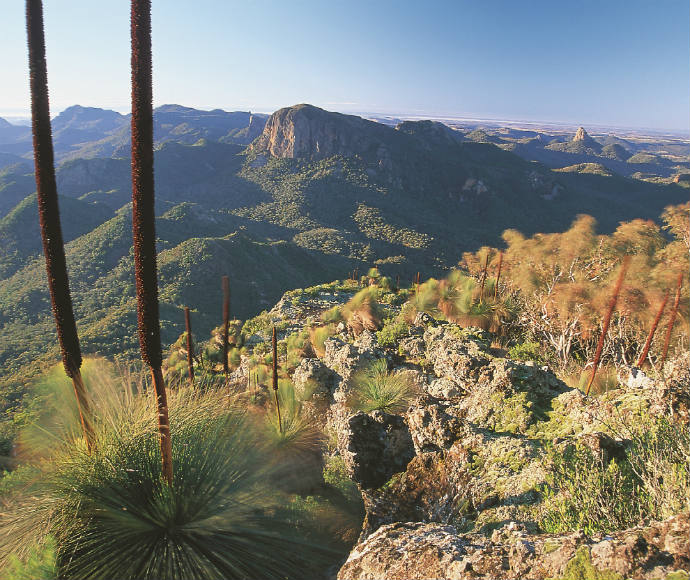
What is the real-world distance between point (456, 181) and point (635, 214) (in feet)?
157

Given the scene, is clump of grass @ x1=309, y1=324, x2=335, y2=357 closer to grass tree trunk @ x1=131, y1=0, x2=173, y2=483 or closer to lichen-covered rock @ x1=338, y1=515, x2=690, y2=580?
lichen-covered rock @ x1=338, y1=515, x2=690, y2=580

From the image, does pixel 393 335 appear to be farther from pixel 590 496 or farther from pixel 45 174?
pixel 45 174

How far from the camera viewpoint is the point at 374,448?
15.5 ft

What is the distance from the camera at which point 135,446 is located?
3.41 meters

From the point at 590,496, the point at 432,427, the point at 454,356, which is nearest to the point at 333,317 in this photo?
the point at 454,356

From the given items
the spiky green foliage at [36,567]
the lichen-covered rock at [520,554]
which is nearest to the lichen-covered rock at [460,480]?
the lichen-covered rock at [520,554]

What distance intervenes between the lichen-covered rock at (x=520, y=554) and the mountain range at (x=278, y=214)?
84.0ft

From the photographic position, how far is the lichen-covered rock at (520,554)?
1578mm

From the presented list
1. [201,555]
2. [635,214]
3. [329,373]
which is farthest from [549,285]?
[635,214]

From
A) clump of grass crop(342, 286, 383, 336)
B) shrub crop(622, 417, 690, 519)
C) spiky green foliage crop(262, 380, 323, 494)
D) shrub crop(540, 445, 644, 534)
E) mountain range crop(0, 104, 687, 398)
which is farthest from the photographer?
mountain range crop(0, 104, 687, 398)

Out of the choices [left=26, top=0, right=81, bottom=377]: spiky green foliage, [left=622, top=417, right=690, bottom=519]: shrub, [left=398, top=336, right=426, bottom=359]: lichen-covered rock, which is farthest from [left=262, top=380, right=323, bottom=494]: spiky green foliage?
[left=622, top=417, right=690, bottom=519]: shrub

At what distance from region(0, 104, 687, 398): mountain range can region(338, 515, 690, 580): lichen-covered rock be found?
25589 millimetres

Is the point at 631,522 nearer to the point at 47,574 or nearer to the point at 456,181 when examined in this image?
the point at 47,574

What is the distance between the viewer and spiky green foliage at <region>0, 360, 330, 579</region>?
9.11 ft
